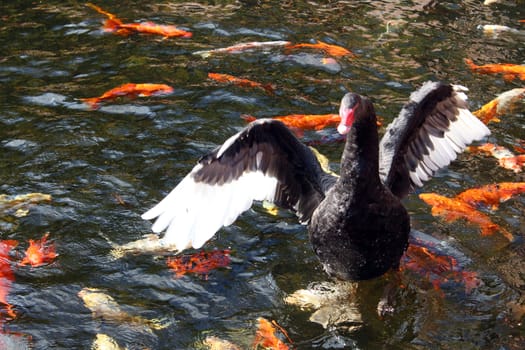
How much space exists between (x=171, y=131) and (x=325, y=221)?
245cm

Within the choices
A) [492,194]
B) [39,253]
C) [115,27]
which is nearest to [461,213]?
[492,194]

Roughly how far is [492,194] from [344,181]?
70.5 inches

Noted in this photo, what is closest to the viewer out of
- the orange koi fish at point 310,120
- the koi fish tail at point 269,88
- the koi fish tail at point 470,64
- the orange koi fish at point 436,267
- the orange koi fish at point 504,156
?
the orange koi fish at point 436,267

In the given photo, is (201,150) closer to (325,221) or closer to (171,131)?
(171,131)

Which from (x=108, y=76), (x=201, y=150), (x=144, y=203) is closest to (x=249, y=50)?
(x=108, y=76)

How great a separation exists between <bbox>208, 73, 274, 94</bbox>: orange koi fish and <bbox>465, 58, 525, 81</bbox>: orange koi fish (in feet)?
7.42

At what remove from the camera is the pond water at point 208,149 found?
4.71 meters

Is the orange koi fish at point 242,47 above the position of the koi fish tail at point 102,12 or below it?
below

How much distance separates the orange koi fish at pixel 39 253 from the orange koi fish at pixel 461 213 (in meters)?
2.85

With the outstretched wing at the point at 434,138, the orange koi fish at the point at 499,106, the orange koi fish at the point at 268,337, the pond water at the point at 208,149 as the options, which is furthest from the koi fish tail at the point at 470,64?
the orange koi fish at the point at 268,337

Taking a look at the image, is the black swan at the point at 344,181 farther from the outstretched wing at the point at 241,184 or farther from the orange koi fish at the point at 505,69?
the orange koi fish at the point at 505,69

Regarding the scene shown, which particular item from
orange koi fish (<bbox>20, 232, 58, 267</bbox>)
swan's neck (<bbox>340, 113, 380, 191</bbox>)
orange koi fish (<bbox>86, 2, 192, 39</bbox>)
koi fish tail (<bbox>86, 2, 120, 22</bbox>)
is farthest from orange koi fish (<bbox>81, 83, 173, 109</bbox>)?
swan's neck (<bbox>340, 113, 380, 191</bbox>)

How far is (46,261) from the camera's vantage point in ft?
16.9

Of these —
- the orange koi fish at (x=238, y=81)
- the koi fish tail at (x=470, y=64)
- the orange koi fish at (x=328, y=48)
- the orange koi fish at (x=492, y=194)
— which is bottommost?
the orange koi fish at (x=492, y=194)
